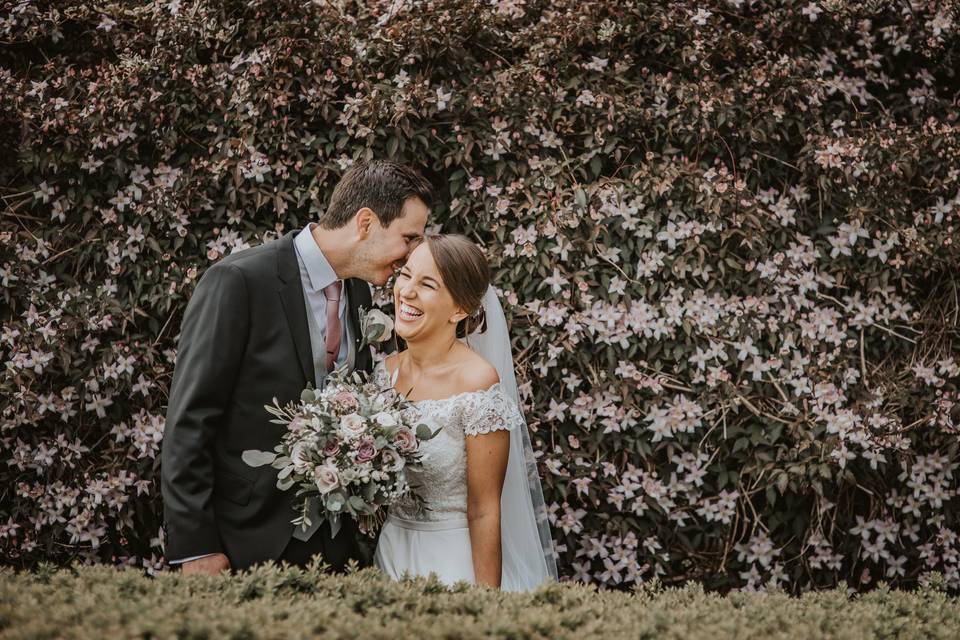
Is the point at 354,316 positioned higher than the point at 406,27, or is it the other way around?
the point at 406,27

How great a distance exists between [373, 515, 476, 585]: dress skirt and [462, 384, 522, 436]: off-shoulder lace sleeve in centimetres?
40

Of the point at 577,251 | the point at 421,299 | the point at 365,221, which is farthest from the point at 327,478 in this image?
the point at 577,251

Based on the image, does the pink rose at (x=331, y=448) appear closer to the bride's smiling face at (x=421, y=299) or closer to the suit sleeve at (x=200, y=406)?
the suit sleeve at (x=200, y=406)

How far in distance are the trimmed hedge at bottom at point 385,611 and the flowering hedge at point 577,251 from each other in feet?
4.86

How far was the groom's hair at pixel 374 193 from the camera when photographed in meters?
3.29

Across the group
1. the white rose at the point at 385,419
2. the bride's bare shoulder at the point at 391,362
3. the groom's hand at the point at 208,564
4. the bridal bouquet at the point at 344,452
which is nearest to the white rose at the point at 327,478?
the bridal bouquet at the point at 344,452

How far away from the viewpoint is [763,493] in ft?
13.8

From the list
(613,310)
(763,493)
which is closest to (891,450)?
(763,493)

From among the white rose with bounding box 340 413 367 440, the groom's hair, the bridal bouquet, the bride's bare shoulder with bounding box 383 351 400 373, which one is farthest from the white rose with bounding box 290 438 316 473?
the groom's hair

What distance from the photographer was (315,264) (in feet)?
10.6

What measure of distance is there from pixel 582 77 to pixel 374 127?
118cm

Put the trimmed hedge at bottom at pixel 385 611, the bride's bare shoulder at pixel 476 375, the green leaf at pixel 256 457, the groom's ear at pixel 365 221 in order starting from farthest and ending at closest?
the groom's ear at pixel 365 221
the bride's bare shoulder at pixel 476 375
the green leaf at pixel 256 457
the trimmed hedge at bottom at pixel 385 611

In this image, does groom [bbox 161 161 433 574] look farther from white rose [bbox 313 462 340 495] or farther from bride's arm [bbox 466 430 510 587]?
bride's arm [bbox 466 430 510 587]

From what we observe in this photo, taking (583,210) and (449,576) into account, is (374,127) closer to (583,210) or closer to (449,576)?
(583,210)
